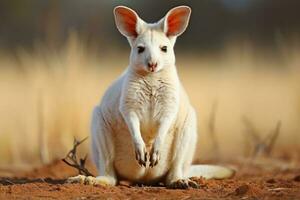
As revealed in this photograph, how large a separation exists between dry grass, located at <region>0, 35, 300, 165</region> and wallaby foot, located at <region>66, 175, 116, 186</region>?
268cm

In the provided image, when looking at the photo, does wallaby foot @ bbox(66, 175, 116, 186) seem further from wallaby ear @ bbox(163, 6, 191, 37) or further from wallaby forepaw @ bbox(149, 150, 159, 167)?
wallaby ear @ bbox(163, 6, 191, 37)

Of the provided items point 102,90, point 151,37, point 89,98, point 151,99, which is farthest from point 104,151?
point 102,90

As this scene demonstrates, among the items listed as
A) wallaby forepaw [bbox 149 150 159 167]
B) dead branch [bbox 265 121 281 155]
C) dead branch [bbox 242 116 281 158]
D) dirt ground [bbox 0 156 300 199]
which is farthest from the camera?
dead branch [bbox 242 116 281 158]

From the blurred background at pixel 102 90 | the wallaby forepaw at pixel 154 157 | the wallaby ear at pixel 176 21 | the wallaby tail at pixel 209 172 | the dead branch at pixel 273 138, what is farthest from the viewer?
the blurred background at pixel 102 90

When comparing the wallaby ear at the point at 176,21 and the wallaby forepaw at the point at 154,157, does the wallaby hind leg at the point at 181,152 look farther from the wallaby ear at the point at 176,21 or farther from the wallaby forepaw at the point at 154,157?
the wallaby ear at the point at 176,21

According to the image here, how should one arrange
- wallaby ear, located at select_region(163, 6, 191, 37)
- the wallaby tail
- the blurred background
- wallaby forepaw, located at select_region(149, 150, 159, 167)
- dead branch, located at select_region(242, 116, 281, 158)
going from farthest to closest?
the blurred background, dead branch, located at select_region(242, 116, 281, 158), the wallaby tail, wallaby ear, located at select_region(163, 6, 191, 37), wallaby forepaw, located at select_region(149, 150, 159, 167)

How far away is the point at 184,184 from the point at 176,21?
1.49 metres

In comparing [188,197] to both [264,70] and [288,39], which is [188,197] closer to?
[288,39]

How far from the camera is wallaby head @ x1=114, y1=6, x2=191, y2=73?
6.57 m

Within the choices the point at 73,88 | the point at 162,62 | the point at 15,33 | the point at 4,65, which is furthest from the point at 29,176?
the point at 15,33

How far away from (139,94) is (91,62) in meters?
5.13

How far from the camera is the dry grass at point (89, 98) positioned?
10.2 meters

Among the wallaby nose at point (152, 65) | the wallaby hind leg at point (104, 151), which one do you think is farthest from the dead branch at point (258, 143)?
the wallaby nose at point (152, 65)

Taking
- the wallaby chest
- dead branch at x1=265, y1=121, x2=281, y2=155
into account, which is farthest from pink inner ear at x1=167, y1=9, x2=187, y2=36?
dead branch at x1=265, y1=121, x2=281, y2=155
